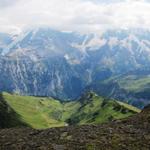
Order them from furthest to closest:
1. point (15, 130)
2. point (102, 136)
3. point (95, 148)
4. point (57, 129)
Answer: point (15, 130) < point (57, 129) < point (102, 136) < point (95, 148)

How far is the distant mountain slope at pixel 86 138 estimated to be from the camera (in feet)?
123

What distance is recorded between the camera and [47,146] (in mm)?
37625

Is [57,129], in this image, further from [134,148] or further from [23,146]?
[134,148]

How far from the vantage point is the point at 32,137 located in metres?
41.4

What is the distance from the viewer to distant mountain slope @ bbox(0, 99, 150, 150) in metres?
37.4

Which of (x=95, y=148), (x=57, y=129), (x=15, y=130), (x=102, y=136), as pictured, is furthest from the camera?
(x=15, y=130)

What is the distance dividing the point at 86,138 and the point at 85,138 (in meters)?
0.09

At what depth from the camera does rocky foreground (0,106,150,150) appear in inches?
1471

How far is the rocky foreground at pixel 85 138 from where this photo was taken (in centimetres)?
3738

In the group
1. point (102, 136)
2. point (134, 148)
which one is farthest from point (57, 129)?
point (134, 148)

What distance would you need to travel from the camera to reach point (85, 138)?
128 feet

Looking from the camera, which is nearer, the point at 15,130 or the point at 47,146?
the point at 47,146

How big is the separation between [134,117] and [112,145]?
38.8 feet

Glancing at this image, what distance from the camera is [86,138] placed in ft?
128
